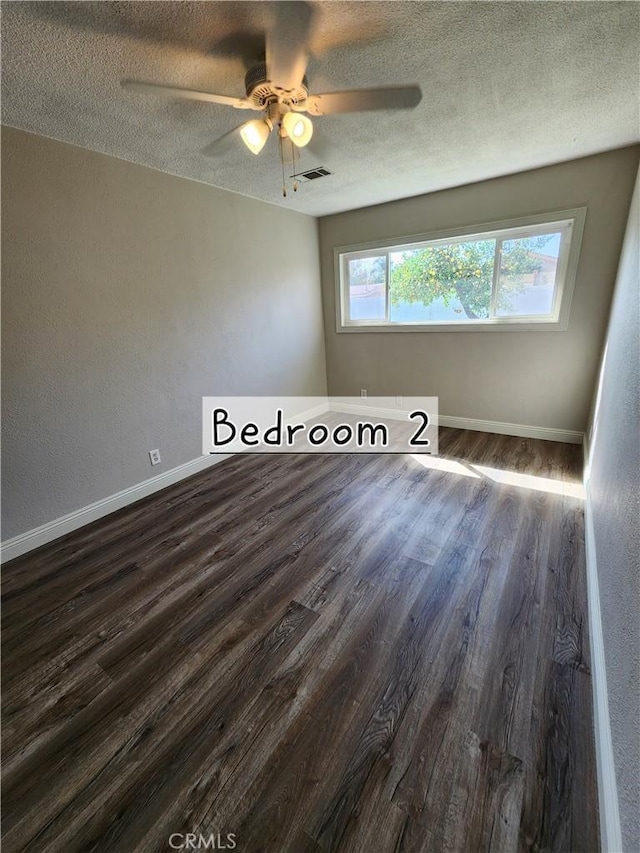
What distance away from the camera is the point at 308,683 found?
4.50 feet

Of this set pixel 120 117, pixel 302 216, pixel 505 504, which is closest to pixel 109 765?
pixel 505 504

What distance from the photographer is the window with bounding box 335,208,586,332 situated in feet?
10.2

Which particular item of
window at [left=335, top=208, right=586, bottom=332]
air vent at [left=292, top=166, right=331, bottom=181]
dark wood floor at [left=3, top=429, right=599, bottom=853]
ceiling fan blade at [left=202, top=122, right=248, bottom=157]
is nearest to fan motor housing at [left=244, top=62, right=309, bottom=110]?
ceiling fan blade at [left=202, top=122, right=248, bottom=157]

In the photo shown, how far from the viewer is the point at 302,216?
13.2ft

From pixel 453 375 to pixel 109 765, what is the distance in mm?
3845

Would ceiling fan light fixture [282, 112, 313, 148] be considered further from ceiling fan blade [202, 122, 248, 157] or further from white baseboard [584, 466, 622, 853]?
white baseboard [584, 466, 622, 853]

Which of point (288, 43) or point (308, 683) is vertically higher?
point (288, 43)

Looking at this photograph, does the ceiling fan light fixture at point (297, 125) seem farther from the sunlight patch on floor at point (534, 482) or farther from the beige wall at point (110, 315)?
the sunlight patch on floor at point (534, 482)

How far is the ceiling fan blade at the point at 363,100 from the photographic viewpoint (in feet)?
4.63

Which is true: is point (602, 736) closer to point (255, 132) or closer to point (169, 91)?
point (255, 132)

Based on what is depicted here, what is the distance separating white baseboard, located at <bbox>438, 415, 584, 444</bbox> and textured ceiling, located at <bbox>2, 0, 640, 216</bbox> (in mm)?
2293

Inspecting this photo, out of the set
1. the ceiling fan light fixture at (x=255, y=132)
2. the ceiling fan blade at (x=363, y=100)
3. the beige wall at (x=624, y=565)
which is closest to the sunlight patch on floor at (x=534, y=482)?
the beige wall at (x=624, y=565)

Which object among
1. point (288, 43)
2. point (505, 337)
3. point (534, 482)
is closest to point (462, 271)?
point (505, 337)

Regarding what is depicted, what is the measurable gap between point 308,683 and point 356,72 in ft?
8.77
